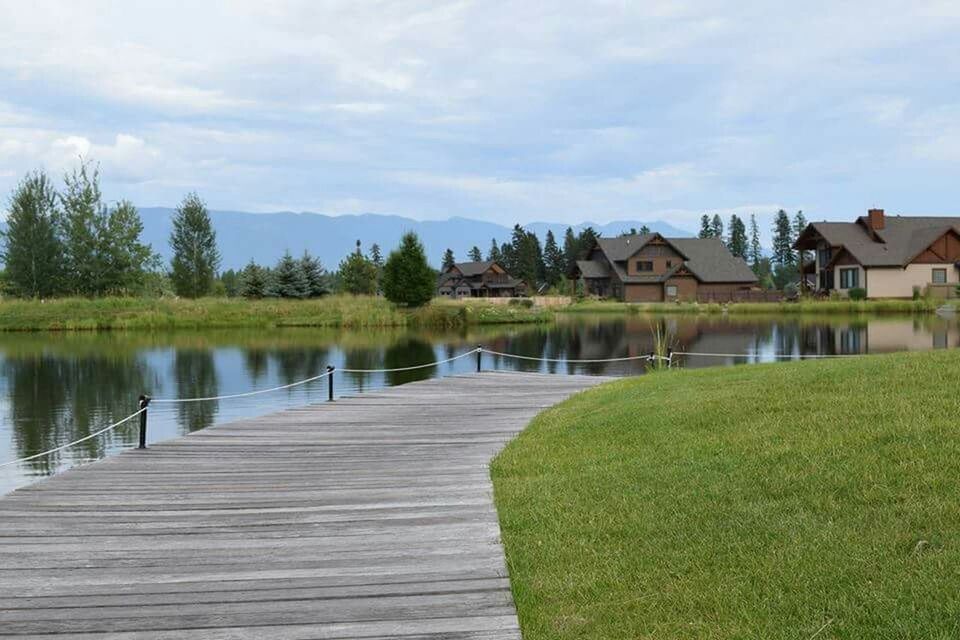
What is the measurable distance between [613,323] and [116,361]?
95.0 ft

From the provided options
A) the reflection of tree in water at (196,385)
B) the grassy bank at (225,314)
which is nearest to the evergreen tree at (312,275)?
the grassy bank at (225,314)

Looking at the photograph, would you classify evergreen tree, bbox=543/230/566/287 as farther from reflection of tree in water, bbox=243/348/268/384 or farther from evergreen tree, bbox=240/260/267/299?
reflection of tree in water, bbox=243/348/268/384

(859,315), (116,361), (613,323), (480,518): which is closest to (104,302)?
(116,361)

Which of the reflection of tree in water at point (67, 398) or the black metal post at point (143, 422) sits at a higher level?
the black metal post at point (143, 422)

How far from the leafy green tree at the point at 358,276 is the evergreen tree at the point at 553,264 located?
29.1 meters

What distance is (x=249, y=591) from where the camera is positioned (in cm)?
517

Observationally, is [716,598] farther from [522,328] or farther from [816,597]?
[522,328]

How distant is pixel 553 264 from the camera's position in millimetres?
103938

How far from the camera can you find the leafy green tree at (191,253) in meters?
62.2

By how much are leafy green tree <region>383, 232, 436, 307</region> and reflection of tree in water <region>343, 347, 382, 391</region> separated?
17039mm

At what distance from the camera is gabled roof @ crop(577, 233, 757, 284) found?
72188 mm

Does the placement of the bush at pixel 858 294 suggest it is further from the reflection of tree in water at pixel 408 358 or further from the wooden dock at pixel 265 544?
the wooden dock at pixel 265 544

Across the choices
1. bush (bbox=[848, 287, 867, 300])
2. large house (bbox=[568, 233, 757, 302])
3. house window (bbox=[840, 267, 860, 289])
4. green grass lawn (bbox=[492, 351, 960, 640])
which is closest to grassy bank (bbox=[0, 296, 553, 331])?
bush (bbox=[848, 287, 867, 300])

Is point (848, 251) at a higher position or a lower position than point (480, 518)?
higher
